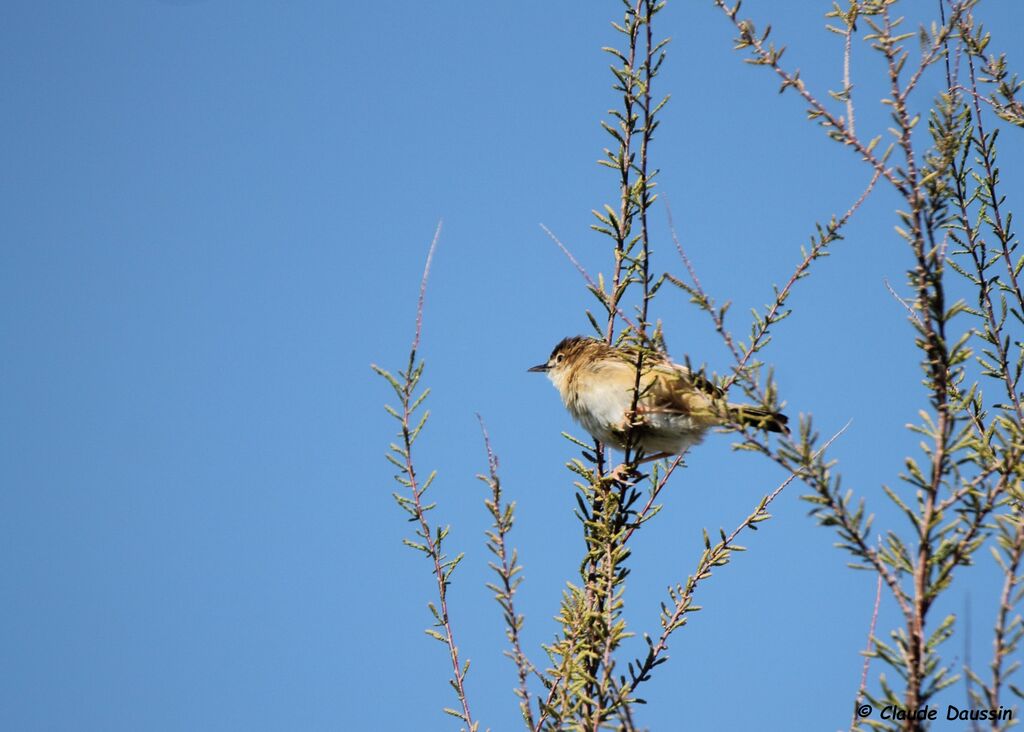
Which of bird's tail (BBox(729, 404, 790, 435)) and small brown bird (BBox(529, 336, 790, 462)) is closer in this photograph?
bird's tail (BBox(729, 404, 790, 435))

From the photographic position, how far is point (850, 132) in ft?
9.04

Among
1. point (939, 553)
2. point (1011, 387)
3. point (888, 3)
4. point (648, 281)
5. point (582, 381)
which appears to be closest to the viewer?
point (939, 553)

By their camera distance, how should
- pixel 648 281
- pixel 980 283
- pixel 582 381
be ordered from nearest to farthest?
pixel 648 281 < pixel 980 283 < pixel 582 381

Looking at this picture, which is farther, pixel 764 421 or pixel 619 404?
pixel 619 404

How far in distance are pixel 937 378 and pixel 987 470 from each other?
26 centimetres

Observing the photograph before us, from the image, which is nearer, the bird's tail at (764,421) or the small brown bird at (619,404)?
the bird's tail at (764,421)

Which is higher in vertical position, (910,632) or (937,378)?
(937,378)

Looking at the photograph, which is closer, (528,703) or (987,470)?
(987,470)

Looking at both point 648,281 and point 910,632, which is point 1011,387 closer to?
point 648,281

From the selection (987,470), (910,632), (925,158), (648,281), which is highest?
(648,281)

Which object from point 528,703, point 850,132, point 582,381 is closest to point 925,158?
point 850,132

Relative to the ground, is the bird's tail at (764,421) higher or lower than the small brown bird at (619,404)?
lower

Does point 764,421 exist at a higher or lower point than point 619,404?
lower

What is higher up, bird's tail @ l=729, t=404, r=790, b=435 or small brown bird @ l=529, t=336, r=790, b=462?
small brown bird @ l=529, t=336, r=790, b=462
